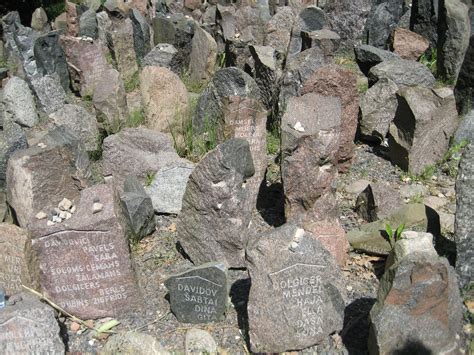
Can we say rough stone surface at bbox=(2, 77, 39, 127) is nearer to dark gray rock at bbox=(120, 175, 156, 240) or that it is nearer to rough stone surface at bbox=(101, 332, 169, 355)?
dark gray rock at bbox=(120, 175, 156, 240)

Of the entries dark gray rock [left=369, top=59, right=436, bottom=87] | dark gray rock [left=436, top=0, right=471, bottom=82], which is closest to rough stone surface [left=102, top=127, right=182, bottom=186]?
dark gray rock [left=369, top=59, right=436, bottom=87]

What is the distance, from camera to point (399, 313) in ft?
11.2

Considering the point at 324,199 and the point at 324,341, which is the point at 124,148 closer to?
the point at 324,199

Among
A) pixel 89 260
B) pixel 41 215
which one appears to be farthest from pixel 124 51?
pixel 89 260

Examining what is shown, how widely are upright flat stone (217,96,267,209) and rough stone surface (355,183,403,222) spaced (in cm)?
111

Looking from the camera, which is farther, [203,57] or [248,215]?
[203,57]

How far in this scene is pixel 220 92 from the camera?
6457 millimetres

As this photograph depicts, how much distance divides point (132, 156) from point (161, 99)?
125cm

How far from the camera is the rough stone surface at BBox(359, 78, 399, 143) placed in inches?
267

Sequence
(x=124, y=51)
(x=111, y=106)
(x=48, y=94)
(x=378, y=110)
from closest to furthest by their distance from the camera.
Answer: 1. (x=378, y=110)
2. (x=111, y=106)
3. (x=48, y=94)
4. (x=124, y=51)

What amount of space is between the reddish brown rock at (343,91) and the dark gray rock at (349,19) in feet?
15.1

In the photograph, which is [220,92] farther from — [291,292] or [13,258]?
[291,292]

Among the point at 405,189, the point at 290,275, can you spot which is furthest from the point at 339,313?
the point at 405,189

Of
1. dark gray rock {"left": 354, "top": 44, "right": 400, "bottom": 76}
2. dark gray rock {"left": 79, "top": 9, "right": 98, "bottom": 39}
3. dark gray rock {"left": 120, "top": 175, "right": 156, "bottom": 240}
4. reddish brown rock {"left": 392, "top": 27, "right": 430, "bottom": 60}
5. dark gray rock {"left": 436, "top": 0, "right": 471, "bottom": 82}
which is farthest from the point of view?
dark gray rock {"left": 79, "top": 9, "right": 98, "bottom": 39}
